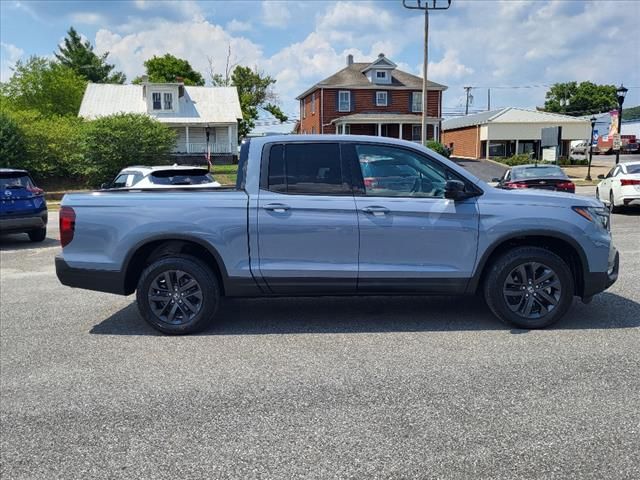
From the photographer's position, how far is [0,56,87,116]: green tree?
4847 centimetres

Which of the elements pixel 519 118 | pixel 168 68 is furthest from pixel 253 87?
pixel 519 118

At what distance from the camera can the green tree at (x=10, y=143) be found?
27609 mm

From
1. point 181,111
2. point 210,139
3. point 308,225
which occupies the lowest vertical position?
point 308,225

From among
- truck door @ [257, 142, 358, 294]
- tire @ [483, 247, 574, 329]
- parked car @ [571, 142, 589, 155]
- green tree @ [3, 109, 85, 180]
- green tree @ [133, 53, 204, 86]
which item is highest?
green tree @ [133, 53, 204, 86]

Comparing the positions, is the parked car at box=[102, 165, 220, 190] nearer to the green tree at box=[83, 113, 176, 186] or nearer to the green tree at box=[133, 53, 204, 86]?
the green tree at box=[83, 113, 176, 186]

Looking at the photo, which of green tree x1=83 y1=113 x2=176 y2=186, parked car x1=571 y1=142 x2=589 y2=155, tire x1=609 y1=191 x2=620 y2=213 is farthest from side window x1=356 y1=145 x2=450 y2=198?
parked car x1=571 y1=142 x2=589 y2=155

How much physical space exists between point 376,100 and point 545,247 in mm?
42914

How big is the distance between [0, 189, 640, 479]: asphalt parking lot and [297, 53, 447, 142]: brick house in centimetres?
4086

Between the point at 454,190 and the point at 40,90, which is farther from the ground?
the point at 40,90

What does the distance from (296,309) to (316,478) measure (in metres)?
3.53

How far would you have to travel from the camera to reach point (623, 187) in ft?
52.4

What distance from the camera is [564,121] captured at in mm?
51500

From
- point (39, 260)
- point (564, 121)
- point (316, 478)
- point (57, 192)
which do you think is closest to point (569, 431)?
point (316, 478)

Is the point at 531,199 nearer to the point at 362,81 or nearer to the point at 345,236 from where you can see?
the point at 345,236
